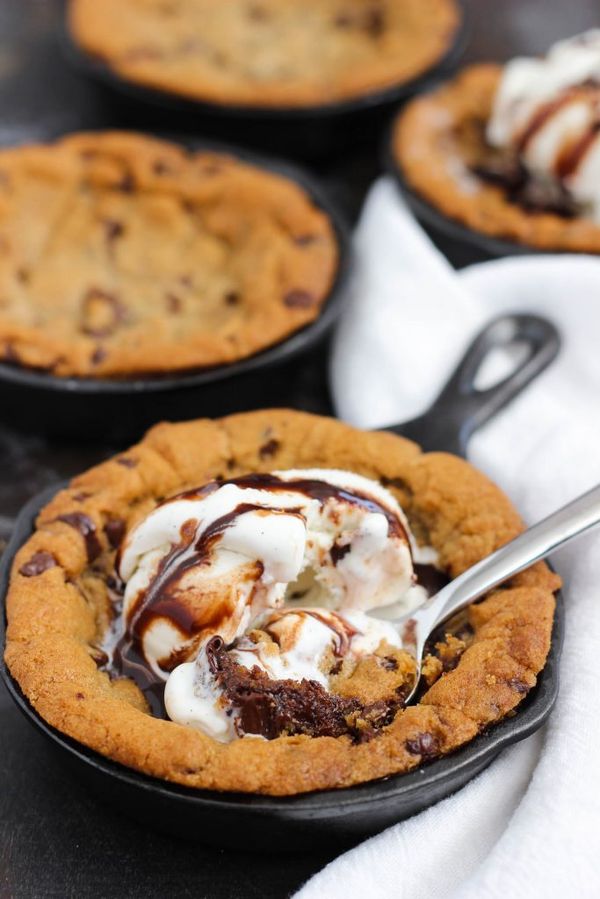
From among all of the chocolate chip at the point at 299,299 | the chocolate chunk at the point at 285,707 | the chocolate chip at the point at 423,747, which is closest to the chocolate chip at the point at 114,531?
the chocolate chunk at the point at 285,707

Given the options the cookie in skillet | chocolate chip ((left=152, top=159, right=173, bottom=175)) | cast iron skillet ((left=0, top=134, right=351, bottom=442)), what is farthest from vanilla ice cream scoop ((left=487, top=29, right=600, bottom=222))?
chocolate chip ((left=152, top=159, right=173, bottom=175))

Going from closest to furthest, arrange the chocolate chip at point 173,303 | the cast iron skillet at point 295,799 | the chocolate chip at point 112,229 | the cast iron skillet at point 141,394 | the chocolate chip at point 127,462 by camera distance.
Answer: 1. the cast iron skillet at point 295,799
2. the chocolate chip at point 127,462
3. the cast iron skillet at point 141,394
4. the chocolate chip at point 173,303
5. the chocolate chip at point 112,229

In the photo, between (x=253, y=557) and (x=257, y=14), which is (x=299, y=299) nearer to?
(x=253, y=557)

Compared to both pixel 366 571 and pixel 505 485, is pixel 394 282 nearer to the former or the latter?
pixel 505 485

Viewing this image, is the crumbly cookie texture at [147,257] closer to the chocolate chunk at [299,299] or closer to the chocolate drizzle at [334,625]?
the chocolate chunk at [299,299]

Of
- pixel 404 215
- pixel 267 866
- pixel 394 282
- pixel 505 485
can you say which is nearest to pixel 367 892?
pixel 267 866

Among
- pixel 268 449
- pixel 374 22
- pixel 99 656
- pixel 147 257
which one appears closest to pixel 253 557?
pixel 99 656
